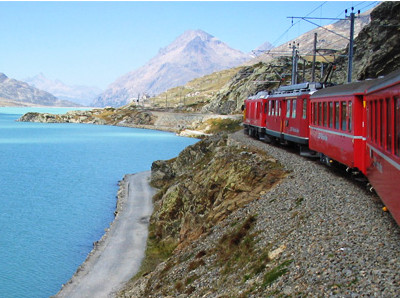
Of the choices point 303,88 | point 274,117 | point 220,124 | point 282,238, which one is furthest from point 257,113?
point 220,124

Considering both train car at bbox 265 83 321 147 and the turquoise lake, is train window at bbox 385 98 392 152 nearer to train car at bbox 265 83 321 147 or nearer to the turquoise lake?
train car at bbox 265 83 321 147

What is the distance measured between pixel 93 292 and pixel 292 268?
17.3 m

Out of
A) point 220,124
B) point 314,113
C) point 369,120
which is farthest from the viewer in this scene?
point 220,124

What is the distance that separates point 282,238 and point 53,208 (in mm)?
42119

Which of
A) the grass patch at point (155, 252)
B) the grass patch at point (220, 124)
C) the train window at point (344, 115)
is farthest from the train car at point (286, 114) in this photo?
the grass patch at point (220, 124)

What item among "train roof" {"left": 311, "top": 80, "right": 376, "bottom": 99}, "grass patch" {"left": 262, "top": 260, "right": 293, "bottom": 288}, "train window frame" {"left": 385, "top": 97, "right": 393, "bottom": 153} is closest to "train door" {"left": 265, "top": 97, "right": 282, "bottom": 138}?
"train roof" {"left": 311, "top": 80, "right": 376, "bottom": 99}

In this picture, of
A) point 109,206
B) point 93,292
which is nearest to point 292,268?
point 93,292

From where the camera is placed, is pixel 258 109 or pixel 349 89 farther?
pixel 258 109

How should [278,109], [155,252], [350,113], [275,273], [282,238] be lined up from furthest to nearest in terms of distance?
1. [278,109]
2. [155,252]
3. [350,113]
4. [282,238]
5. [275,273]

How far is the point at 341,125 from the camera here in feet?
67.3

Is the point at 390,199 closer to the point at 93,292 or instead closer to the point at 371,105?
the point at 371,105

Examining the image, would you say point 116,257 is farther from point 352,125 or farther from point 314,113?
point 352,125

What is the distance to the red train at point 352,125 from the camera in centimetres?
1177

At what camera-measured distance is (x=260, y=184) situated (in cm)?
2439
